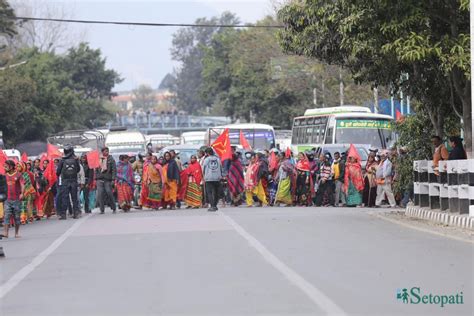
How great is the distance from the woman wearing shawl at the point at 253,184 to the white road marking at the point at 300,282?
13988mm

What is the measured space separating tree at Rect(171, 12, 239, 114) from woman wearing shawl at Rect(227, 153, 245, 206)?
496ft

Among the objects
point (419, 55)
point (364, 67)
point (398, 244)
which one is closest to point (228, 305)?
point (398, 244)

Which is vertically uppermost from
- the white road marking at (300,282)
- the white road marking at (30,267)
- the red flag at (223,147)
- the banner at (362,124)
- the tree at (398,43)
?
the tree at (398,43)

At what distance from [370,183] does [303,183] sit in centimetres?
220

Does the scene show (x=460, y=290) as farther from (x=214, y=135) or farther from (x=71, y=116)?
(x=71, y=116)

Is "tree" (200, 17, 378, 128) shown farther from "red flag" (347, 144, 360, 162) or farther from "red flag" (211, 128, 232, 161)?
"red flag" (211, 128, 232, 161)

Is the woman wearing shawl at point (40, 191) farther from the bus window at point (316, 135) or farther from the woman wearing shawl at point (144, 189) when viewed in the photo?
the bus window at point (316, 135)

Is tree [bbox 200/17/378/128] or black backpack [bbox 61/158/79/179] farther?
tree [bbox 200/17/378/128]

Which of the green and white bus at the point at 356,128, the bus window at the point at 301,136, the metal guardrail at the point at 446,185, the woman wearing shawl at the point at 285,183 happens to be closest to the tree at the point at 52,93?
the bus window at the point at 301,136

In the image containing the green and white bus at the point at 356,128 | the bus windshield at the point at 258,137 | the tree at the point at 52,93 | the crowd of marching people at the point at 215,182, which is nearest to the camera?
the crowd of marching people at the point at 215,182

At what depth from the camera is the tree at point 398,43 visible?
21.5 meters

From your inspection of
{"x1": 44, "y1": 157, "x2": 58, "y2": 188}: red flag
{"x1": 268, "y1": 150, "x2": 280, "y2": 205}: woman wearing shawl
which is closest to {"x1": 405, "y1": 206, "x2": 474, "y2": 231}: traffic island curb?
{"x1": 268, "y1": 150, "x2": 280, "y2": 205}: woman wearing shawl

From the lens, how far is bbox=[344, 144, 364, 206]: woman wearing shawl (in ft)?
106

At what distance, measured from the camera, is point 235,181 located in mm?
33125
